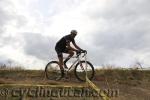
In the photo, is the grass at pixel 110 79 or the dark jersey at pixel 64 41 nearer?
the grass at pixel 110 79

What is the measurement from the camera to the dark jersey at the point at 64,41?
2164cm

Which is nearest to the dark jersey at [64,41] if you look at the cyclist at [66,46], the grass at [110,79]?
the cyclist at [66,46]

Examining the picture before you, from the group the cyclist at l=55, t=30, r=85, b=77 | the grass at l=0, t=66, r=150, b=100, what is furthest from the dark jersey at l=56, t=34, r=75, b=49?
the grass at l=0, t=66, r=150, b=100

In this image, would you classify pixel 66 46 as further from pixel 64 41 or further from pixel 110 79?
pixel 110 79

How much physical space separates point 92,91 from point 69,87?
0.96m

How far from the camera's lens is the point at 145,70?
25094 millimetres

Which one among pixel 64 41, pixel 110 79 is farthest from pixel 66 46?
pixel 110 79

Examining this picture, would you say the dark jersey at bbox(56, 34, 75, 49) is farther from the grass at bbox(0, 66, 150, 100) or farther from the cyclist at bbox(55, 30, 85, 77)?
the grass at bbox(0, 66, 150, 100)

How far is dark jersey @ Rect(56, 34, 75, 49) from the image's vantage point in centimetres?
2164

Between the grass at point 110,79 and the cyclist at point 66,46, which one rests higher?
the cyclist at point 66,46

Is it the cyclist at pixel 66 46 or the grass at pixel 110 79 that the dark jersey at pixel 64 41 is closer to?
the cyclist at pixel 66 46

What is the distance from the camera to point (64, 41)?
855 inches

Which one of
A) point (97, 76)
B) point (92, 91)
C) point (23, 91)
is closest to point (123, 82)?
point (97, 76)

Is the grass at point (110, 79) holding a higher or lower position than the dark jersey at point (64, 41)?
lower
